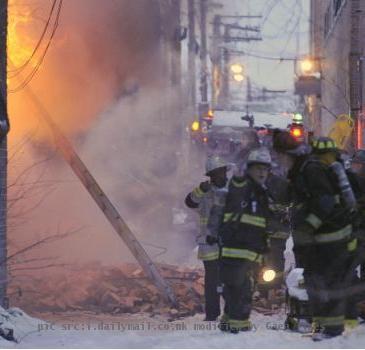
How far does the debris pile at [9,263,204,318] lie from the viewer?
850 cm

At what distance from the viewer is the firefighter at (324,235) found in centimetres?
538

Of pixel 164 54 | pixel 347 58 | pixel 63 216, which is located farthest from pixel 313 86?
pixel 63 216

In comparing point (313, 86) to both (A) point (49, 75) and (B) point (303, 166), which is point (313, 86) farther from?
(B) point (303, 166)

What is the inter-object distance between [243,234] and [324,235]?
72cm

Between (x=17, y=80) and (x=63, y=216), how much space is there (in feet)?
12.7

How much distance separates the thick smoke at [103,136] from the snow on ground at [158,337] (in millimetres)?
4286

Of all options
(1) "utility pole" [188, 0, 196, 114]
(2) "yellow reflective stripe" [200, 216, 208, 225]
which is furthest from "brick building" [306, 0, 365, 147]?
(2) "yellow reflective stripe" [200, 216, 208, 225]

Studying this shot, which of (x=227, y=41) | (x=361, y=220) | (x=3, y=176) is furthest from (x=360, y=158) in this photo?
(x=227, y=41)

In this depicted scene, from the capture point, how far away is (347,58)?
1808 cm

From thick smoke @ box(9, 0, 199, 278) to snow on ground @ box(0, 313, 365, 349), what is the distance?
429cm

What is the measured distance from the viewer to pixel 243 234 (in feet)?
19.0

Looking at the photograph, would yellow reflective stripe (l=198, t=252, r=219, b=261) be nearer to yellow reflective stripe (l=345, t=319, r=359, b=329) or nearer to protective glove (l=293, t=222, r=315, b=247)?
protective glove (l=293, t=222, r=315, b=247)

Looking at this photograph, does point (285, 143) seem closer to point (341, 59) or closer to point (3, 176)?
point (3, 176)

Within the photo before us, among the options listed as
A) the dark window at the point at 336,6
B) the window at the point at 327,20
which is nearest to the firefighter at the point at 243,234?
the dark window at the point at 336,6
